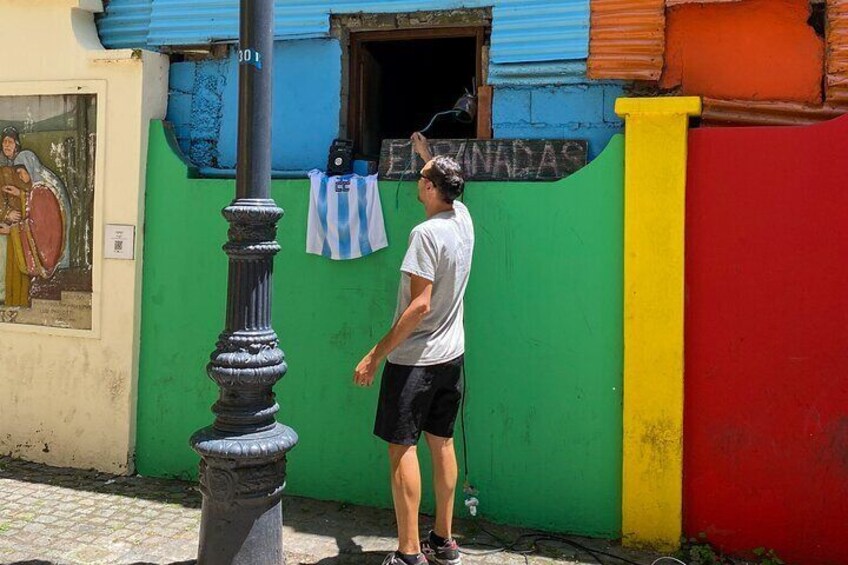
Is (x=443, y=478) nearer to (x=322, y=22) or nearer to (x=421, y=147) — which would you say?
(x=421, y=147)

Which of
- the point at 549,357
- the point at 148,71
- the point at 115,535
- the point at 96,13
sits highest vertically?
the point at 96,13

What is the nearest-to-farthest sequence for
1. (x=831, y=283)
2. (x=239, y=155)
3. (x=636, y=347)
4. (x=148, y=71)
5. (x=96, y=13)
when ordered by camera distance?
1. (x=239, y=155)
2. (x=831, y=283)
3. (x=636, y=347)
4. (x=148, y=71)
5. (x=96, y=13)

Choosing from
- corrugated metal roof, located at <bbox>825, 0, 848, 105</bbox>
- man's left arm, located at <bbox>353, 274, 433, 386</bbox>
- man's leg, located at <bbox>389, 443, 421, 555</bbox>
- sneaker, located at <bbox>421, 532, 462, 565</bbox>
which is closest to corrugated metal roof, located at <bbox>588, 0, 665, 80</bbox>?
corrugated metal roof, located at <bbox>825, 0, 848, 105</bbox>

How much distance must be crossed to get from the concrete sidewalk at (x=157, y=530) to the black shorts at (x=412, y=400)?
0.85 m

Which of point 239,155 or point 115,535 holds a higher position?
point 239,155

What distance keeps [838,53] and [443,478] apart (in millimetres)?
3445

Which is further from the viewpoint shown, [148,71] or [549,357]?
[148,71]

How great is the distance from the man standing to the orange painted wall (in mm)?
1971

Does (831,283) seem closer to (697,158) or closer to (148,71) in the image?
(697,158)

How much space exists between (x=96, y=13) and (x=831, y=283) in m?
5.55

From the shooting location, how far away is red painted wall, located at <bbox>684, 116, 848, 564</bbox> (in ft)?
13.4

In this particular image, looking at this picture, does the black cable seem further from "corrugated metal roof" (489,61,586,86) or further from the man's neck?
"corrugated metal roof" (489,61,586,86)

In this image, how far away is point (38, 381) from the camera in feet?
18.5

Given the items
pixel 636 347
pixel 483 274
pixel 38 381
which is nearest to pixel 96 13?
pixel 38 381
